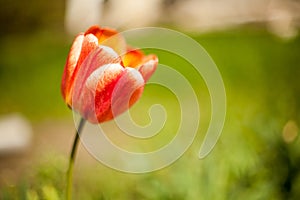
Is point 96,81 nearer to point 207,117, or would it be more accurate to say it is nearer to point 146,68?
point 146,68

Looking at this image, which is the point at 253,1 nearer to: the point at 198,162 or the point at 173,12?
the point at 173,12

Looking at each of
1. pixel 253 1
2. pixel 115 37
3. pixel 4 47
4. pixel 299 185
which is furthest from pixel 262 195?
pixel 253 1

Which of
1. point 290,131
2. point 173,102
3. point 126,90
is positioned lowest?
point 173,102

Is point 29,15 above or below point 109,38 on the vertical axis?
below

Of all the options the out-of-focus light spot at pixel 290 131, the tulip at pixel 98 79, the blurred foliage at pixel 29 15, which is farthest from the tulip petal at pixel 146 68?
the blurred foliage at pixel 29 15

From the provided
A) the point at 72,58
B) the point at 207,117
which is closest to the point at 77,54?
the point at 72,58

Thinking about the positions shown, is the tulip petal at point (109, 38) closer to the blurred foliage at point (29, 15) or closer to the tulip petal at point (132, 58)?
the tulip petal at point (132, 58)

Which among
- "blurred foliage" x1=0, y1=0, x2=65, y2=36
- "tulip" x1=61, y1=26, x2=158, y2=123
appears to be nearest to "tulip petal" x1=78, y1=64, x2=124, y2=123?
"tulip" x1=61, y1=26, x2=158, y2=123
